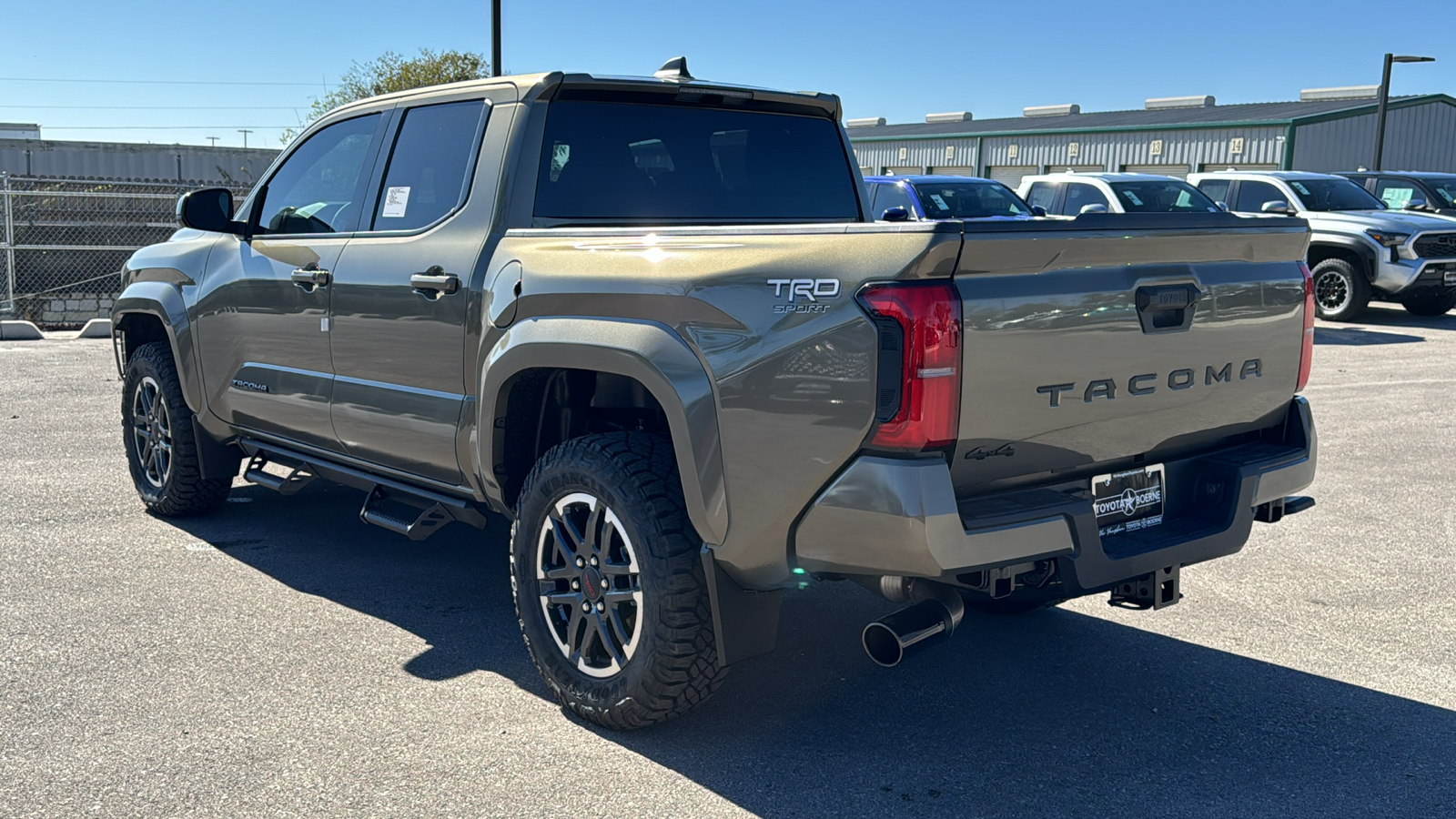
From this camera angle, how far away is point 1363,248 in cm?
1619

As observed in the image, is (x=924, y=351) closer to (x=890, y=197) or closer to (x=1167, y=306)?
(x=1167, y=306)

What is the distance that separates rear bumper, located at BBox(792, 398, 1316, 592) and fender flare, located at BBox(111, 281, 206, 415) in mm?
3683

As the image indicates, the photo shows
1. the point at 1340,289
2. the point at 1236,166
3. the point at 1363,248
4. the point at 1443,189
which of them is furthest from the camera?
the point at 1236,166

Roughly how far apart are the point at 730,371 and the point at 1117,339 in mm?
1039

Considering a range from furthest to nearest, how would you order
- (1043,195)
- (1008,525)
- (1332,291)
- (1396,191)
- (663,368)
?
(1396,191) → (1043,195) → (1332,291) → (663,368) → (1008,525)

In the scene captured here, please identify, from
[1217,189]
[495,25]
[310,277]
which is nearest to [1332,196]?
[1217,189]

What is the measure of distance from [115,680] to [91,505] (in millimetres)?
2788

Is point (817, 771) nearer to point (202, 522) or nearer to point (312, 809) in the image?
point (312, 809)

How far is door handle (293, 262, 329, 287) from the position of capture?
4918mm

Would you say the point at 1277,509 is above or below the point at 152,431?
above

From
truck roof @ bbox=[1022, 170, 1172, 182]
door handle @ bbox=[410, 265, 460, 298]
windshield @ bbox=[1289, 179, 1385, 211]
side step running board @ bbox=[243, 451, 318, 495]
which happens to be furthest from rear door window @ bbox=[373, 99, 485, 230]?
windshield @ bbox=[1289, 179, 1385, 211]

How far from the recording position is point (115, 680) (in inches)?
163

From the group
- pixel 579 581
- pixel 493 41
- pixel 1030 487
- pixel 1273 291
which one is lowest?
pixel 579 581

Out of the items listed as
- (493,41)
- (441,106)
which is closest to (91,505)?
(441,106)
